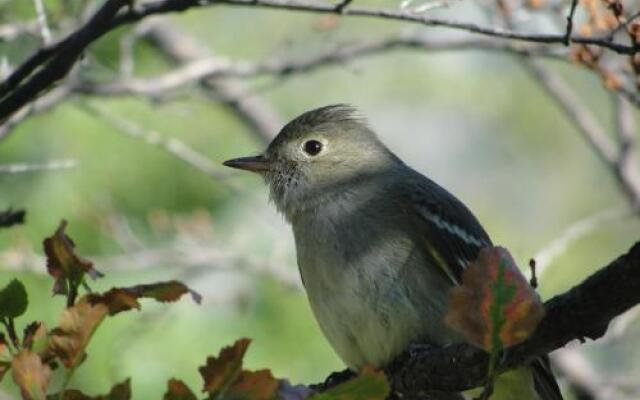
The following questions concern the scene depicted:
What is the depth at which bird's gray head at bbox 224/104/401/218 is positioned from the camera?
6535 millimetres

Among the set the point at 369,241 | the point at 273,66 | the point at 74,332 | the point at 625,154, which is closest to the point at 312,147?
the point at 273,66

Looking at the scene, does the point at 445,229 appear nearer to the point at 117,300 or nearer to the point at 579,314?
the point at 579,314

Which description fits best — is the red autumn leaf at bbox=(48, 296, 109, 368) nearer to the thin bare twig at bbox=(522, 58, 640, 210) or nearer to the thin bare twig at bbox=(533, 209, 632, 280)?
the thin bare twig at bbox=(533, 209, 632, 280)

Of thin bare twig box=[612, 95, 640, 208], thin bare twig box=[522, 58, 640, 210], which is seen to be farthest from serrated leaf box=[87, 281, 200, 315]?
thin bare twig box=[612, 95, 640, 208]

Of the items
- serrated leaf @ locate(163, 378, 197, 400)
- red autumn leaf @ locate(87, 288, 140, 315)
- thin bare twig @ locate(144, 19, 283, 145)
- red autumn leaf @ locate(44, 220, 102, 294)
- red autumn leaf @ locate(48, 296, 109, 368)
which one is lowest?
serrated leaf @ locate(163, 378, 197, 400)

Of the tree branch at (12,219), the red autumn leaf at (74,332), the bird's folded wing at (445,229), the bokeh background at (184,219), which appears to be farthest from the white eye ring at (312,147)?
the red autumn leaf at (74,332)

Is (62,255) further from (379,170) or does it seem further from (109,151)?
(109,151)

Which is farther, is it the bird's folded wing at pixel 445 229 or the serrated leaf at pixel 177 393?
the bird's folded wing at pixel 445 229

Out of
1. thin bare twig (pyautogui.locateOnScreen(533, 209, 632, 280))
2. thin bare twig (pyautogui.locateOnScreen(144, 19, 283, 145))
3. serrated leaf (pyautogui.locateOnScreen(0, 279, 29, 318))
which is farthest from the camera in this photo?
thin bare twig (pyautogui.locateOnScreen(144, 19, 283, 145))

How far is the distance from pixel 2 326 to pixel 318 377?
6.18 metres

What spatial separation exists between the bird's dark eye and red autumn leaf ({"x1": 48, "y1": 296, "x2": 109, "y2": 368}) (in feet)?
13.2

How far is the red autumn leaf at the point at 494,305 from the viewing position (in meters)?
2.63

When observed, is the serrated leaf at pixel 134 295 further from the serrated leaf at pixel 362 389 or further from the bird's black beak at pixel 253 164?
the bird's black beak at pixel 253 164

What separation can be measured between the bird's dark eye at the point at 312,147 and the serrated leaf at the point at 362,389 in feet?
13.5
